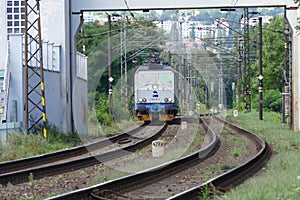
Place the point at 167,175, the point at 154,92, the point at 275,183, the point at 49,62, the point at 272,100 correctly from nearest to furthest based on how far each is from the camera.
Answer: the point at 275,183 → the point at 167,175 → the point at 49,62 → the point at 154,92 → the point at 272,100

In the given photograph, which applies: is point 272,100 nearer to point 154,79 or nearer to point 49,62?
point 154,79

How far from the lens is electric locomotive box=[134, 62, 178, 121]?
97.1ft

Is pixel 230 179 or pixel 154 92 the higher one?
pixel 154 92

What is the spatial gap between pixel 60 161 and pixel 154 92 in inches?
589

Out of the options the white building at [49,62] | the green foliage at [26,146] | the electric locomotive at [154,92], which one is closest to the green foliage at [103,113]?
the electric locomotive at [154,92]

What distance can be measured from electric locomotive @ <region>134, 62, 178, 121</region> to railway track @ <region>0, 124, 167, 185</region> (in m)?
8.76

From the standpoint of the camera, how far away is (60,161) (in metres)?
15.1

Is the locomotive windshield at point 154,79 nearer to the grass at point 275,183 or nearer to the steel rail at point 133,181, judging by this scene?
the grass at point 275,183

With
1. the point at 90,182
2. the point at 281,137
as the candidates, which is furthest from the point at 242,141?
the point at 90,182

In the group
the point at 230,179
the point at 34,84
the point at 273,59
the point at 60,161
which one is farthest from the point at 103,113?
the point at 273,59

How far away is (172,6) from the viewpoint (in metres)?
22.7

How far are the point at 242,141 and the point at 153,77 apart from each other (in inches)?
383

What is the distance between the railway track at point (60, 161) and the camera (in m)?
11.7

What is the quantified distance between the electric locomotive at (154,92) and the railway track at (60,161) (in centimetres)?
876
